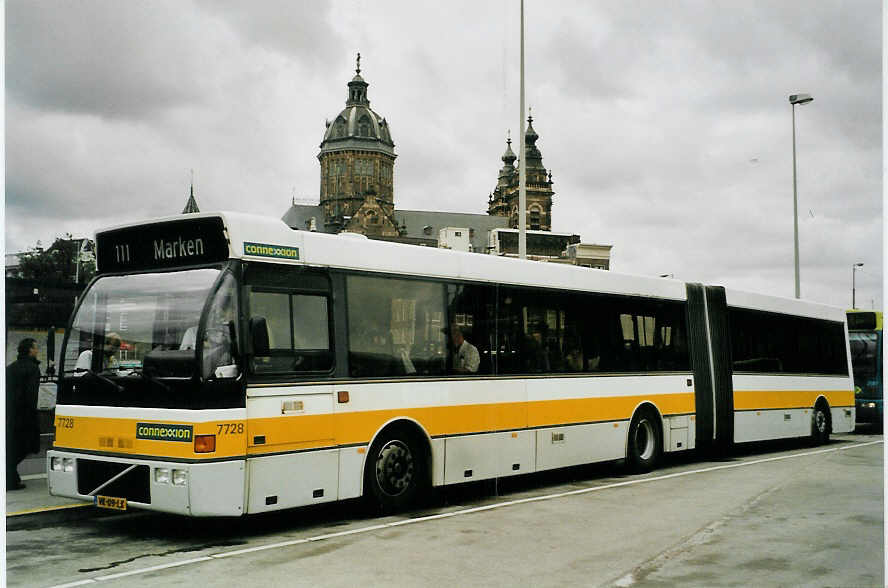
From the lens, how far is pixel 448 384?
1028cm

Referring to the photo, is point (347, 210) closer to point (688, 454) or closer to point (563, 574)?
point (688, 454)

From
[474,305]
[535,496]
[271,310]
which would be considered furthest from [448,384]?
[271,310]

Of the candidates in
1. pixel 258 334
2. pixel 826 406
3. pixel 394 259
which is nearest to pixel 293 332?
pixel 258 334

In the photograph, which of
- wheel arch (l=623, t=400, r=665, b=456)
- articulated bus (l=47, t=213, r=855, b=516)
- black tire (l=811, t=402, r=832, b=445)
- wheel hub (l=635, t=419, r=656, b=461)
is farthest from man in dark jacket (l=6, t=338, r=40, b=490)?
black tire (l=811, t=402, r=832, b=445)

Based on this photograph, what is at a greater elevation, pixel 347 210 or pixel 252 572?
pixel 347 210

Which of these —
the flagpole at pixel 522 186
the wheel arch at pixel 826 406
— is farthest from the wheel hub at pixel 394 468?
the wheel arch at pixel 826 406

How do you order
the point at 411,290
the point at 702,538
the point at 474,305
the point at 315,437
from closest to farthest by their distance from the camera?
the point at 702,538, the point at 315,437, the point at 411,290, the point at 474,305

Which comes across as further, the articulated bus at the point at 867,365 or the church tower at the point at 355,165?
the church tower at the point at 355,165

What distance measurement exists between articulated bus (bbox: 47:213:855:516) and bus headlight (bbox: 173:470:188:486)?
0.02m

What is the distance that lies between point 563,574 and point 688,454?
10858 millimetres

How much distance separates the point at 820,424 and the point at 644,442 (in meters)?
6.40

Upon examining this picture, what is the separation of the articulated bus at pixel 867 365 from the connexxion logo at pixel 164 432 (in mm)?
19123

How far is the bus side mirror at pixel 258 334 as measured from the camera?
789 cm

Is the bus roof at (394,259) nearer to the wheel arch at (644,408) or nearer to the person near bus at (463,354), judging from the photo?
the person near bus at (463,354)
